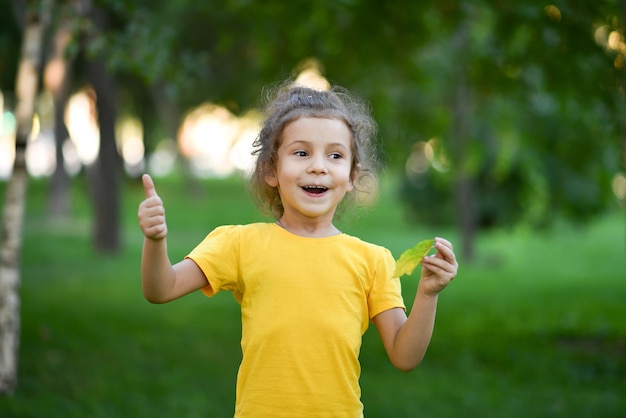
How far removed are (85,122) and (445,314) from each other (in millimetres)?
29613

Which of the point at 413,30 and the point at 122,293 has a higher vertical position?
the point at 413,30

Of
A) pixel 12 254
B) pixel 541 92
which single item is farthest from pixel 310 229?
pixel 541 92

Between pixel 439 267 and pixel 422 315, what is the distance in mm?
151

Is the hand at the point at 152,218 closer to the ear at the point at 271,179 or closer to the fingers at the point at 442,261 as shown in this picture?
the ear at the point at 271,179

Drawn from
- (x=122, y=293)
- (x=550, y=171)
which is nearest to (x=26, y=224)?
(x=122, y=293)

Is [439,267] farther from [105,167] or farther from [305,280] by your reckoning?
[105,167]

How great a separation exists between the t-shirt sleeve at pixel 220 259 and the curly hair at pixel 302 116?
0.26 meters

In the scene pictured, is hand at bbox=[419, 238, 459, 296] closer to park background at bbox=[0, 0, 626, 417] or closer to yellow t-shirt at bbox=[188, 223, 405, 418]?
yellow t-shirt at bbox=[188, 223, 405, 418]

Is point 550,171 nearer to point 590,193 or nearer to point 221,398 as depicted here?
point 590,193

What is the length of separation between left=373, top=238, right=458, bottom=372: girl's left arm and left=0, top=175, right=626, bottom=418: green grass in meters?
0.61

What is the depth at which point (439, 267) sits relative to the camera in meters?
2.48

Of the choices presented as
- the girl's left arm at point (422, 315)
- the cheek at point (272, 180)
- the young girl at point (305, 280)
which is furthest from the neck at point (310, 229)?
the girl's left arm at point (422, 315)

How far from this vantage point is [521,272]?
15.7m

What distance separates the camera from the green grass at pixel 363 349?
235 inches
